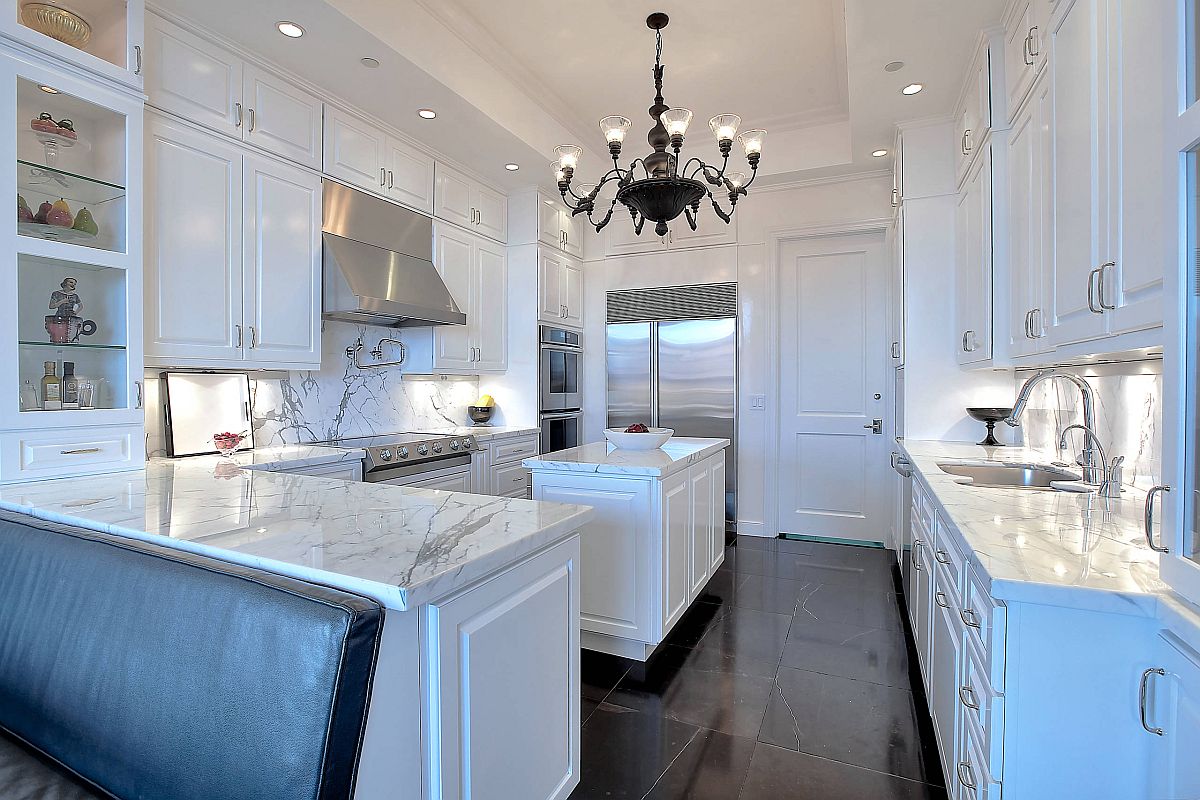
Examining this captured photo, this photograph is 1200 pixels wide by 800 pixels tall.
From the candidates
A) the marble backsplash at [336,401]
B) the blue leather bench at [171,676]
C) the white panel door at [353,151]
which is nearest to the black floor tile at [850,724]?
the blue leather bench at [171,676]

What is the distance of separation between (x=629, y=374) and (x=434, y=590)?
14.6 ft

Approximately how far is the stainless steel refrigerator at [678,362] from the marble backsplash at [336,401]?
1.65 meters

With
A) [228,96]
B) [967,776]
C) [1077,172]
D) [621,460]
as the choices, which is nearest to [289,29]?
[228,96]

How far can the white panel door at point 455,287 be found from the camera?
4.17 meters

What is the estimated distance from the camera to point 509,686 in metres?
1.27

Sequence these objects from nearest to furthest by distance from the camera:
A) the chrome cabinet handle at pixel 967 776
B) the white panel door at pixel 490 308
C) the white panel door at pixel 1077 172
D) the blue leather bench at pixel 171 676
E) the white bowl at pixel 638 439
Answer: the blue leather bench at pixel 171 676, the chrome cabinet handle at pixel 967 776, the white panel door at pixel 1077 172, the white bowl at pixel 638 439, the white panel door at pixel 490 308

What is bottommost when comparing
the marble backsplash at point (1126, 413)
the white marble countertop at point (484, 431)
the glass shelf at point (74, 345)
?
the white marble countertop at point (484, 431)

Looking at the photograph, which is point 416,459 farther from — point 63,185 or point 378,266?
point 63,185

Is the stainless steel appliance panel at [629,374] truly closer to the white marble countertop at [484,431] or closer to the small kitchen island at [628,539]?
the white marble countertop at [484,431]

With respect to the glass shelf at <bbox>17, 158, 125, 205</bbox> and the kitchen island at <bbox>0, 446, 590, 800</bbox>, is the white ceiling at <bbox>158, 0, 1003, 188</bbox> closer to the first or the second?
the glass shelf at <bbox>17, 158, 125, 205</bbox>

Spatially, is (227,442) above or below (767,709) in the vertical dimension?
above

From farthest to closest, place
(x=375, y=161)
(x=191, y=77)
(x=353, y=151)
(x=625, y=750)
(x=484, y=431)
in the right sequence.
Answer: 1. (x=484, y=431)
2. (x=375, y=161)
3. (x=353, y=151)
4. (x=191, y=77)
5. (x=625, y=750)

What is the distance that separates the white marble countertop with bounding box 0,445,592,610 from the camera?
1.02 metres

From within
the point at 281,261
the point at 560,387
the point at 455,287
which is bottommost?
the point at 560,387
